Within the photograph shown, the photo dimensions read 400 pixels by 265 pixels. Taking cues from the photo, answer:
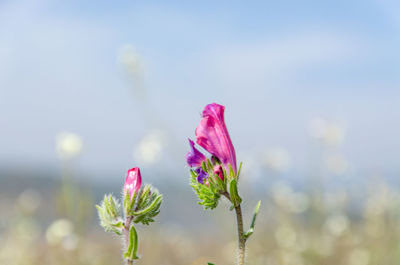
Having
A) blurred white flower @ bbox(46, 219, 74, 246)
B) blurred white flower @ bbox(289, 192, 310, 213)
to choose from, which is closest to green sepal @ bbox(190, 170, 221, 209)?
blurred white flower @ bbox(46, 219, 74, 246)

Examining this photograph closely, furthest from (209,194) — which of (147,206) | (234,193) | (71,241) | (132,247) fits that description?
(71,241)

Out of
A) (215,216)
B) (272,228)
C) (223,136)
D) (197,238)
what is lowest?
(223,136)

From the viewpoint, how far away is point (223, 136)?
80.7 inches

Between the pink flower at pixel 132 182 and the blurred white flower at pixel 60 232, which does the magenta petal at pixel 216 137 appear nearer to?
the pink flower at pixel 132 182

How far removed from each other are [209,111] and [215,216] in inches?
176

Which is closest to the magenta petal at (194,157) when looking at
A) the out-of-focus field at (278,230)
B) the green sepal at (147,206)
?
the green sepal at (147,206)

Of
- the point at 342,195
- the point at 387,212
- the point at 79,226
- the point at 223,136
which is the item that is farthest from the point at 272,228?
the point at 223,136

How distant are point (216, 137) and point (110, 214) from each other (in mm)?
502

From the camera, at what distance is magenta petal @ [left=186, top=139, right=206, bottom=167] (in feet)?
6.68

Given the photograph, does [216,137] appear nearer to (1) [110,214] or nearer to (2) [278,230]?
(1) [110,214]

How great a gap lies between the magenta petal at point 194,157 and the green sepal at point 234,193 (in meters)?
0.19

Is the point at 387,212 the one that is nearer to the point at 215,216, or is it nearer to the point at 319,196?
the point at 319,196

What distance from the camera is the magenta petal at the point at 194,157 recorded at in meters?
2.04

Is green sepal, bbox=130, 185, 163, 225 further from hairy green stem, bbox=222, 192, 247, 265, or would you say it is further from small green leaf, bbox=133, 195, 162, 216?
hairy green stem, bbox=222, 192, 247, 265
